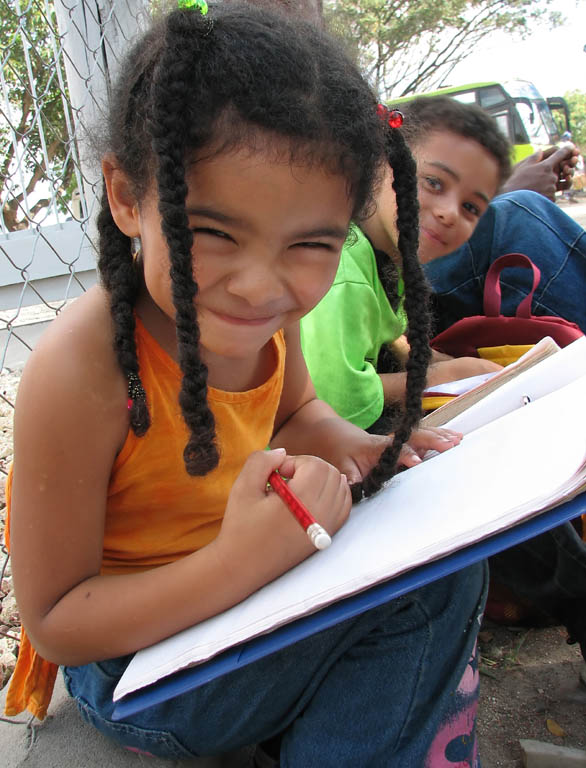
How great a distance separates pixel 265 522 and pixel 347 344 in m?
0.69

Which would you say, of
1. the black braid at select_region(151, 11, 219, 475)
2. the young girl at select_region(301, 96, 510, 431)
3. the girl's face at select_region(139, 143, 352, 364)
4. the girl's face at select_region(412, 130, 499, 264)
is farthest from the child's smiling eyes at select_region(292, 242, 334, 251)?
the girl's face at select_region(412, 130, 499, 264)

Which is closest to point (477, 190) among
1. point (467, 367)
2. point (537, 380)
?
point (467, 367)

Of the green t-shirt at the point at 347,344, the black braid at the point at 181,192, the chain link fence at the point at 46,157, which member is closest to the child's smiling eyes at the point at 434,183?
the green t-shirt at the point at 347,344

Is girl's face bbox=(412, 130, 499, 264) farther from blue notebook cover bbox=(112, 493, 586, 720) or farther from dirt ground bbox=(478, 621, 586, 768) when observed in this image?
blue notebook cover bbox=(112, 493, 586, 720)

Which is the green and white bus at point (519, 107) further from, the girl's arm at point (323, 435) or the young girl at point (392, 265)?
the girl's arm at point (323, 435)

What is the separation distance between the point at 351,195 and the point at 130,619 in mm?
546

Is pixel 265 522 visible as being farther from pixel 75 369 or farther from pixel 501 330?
pixel 501 330

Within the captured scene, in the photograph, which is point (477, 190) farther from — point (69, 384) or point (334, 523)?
point (69, 384)

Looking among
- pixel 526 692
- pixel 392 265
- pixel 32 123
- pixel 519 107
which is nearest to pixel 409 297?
pixel 392 265

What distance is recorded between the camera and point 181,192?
0.64 m

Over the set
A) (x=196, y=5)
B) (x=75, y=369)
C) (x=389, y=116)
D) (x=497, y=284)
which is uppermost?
(x=196, y=5)

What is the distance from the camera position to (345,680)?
0.82m

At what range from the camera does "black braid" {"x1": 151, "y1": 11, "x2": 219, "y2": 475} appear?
2.10 feet

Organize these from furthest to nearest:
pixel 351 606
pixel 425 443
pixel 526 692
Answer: pixel 526 692 → pixel 425 443 → pixel 351 606
